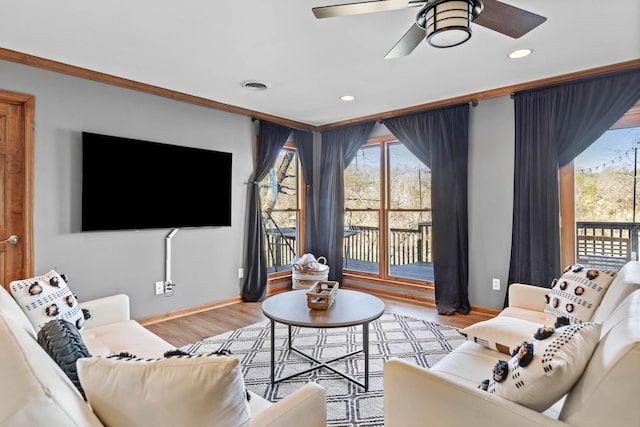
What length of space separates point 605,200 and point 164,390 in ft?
12.9

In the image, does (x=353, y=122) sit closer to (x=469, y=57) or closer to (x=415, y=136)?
(x=415, y=136)

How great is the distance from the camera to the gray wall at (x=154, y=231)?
298 cm

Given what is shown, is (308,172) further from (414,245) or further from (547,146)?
(547,146)

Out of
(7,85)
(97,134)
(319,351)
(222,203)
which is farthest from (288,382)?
(7,85)

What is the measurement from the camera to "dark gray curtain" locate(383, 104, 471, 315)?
3.93m

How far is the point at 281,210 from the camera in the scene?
504 cm

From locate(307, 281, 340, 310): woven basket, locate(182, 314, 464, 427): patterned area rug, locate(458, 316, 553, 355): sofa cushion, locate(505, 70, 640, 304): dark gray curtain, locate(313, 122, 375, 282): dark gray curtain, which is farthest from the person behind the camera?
locate(313, 122, 375, 282): dark gray curtain

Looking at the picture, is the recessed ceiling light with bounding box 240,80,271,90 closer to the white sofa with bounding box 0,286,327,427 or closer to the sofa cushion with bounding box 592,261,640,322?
the white sofa with bounding box 0,286,327,427

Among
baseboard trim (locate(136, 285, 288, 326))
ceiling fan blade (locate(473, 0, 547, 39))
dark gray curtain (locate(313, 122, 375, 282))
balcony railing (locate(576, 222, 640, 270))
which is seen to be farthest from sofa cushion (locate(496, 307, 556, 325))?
baseboard trim (locate(136, 285, 288, 326))

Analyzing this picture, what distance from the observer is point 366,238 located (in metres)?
5.07

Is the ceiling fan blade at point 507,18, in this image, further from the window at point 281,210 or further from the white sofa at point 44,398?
the window at point 281,210

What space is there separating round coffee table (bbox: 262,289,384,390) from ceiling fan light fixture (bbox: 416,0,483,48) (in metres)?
1.69

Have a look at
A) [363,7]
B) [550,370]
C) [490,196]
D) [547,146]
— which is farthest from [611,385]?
[490,196]

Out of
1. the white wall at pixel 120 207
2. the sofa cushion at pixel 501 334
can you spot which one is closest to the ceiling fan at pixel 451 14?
the sofa cushion at pixel 501 334
